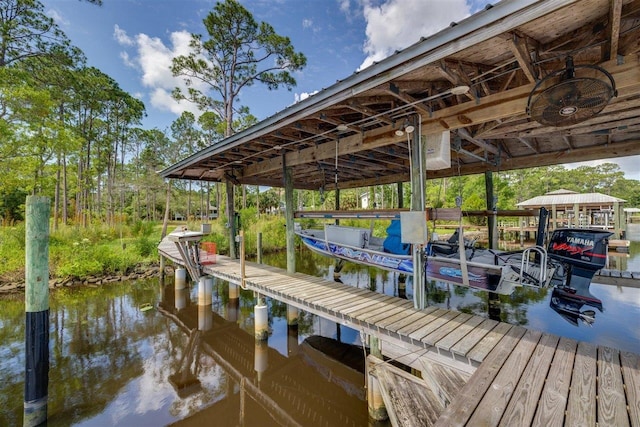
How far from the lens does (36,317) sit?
303cm

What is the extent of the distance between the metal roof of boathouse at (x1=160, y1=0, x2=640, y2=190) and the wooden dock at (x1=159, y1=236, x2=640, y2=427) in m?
2.34

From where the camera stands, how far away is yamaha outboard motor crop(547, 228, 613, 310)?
3230 millimetres

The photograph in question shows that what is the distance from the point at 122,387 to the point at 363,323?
3.54 m

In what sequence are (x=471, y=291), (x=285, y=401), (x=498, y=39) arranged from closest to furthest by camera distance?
(x=498, y=39)
(x=285, y=401)
(x=471, y=291)

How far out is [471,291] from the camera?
768 cm

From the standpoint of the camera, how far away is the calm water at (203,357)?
3262 millimetres

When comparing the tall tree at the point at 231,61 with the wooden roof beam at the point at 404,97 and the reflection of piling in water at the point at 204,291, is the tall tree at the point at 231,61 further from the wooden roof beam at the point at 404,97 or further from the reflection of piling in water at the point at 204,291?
the wooden roof beam at the point at 404,97

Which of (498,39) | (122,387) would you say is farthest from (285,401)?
(498,39)

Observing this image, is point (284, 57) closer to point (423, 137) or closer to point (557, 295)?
point (423, 137)

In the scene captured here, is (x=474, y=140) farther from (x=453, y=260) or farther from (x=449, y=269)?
(x=449, y=269)

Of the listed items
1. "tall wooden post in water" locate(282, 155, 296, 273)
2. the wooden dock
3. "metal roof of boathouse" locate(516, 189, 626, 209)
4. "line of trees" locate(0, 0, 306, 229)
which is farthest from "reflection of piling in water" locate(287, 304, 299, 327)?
"metal roof of boathouse" locate(516, 189, 626, 209)

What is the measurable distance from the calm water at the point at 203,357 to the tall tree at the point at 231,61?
932cm

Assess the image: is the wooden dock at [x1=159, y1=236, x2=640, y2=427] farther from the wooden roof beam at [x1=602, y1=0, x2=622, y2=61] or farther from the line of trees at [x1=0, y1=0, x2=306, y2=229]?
the line of trees at [x1=0, y1=0, x2=306, y2=229]

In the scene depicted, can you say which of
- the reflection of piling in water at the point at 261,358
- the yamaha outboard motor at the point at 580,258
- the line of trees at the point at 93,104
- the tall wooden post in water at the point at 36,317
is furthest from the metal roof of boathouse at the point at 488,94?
the reflection of piling in water at the point at 261,358
